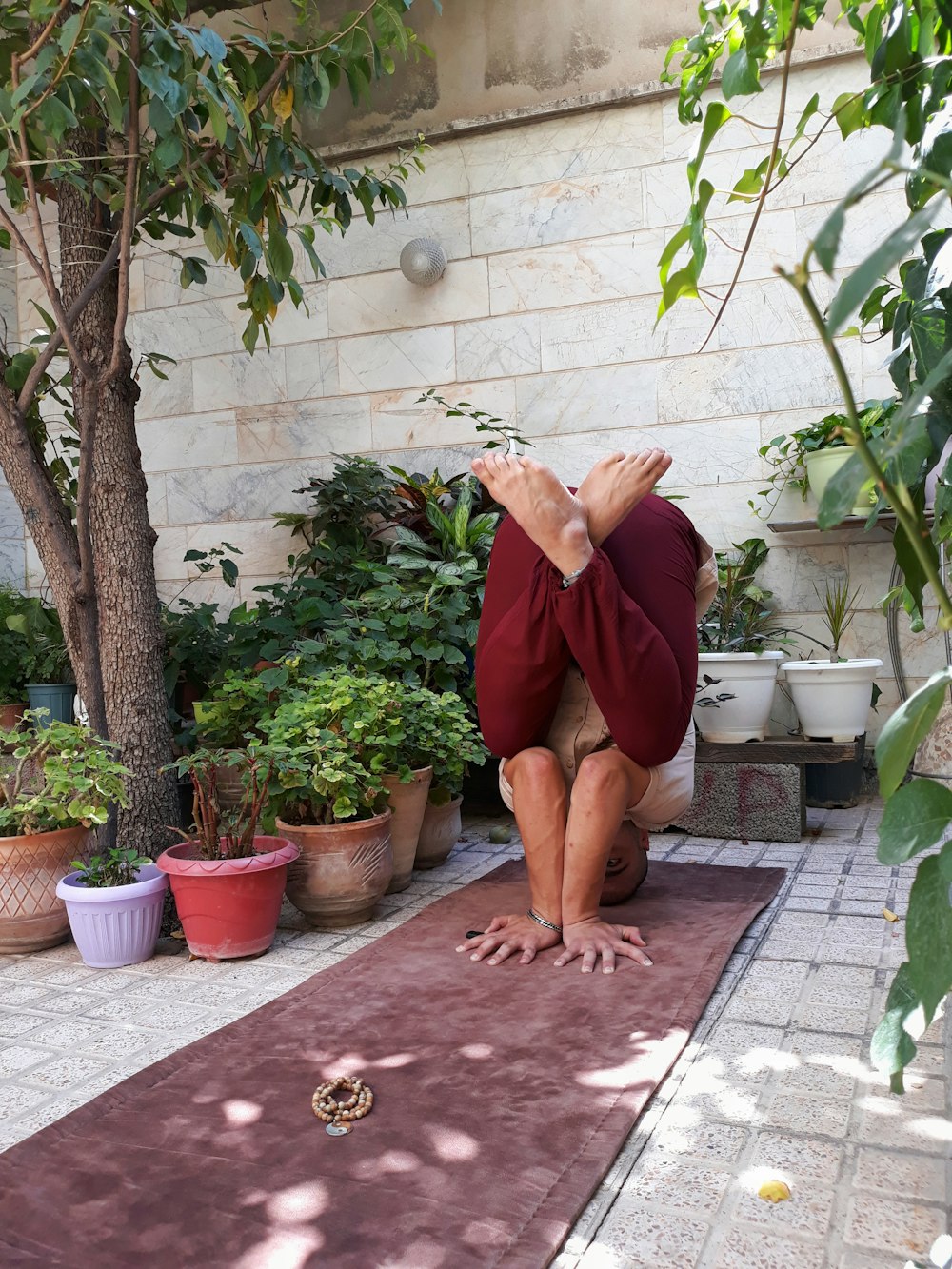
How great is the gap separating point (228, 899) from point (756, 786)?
7.24 ft

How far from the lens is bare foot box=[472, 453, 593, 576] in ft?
7.88

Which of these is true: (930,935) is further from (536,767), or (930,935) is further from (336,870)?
(336,870)

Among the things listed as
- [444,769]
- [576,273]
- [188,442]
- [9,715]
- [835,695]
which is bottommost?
[444,769]

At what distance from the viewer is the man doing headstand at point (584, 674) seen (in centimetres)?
244

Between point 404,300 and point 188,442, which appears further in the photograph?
point 188,442

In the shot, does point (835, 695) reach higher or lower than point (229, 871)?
higher

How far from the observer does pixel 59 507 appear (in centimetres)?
331

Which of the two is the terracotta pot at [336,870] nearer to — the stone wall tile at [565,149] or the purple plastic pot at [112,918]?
the purple plastic pot at [112,918]

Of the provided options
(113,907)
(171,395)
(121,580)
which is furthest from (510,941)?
(171,395)

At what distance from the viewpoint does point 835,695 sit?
4.11 m

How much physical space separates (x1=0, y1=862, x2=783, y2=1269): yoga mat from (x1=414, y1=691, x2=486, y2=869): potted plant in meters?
0.89

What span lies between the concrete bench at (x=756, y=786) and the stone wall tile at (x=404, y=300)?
100 inches

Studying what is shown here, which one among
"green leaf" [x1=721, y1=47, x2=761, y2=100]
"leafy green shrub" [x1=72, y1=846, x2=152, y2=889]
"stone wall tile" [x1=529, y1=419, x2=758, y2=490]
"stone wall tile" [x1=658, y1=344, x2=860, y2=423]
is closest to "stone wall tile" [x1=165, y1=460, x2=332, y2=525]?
"stone wall tile" [x1=529, y1=419, x2=758, y2=490]

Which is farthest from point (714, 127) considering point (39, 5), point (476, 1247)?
point (39, 5)
